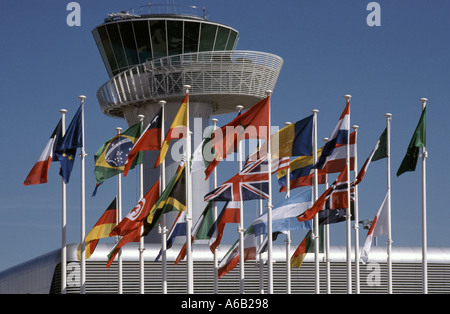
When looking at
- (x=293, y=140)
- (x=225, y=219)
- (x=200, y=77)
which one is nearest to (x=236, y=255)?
(x=225, y=219)

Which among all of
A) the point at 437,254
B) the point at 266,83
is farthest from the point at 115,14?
the point at 437,254

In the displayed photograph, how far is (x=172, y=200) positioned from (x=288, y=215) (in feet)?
19.4

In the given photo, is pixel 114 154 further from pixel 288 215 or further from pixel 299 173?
pixel 299 173

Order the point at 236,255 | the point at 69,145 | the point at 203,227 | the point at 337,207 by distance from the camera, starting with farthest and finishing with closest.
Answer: the point at 236,255 → the point at 203,227 → the point at 337,207 → the point at 69,145

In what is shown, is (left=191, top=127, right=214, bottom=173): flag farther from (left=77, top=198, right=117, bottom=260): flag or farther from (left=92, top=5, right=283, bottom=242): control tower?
(left=92, top=5, right=283, bottom=242): control tower

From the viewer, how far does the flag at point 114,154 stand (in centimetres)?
4656

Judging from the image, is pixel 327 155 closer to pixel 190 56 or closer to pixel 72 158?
pixel 72 158

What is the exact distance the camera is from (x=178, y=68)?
78062 mm

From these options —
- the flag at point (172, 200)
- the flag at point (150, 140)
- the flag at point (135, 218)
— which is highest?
the flag at point (150, 140)

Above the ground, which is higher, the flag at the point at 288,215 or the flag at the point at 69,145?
the flag at the point at 69,145

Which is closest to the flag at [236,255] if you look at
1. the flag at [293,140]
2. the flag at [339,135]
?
the flag at [293,140]

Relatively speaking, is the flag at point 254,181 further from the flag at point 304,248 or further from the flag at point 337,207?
the flag at point 304,248

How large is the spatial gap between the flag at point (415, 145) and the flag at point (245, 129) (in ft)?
24.5
